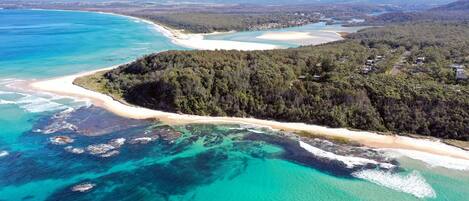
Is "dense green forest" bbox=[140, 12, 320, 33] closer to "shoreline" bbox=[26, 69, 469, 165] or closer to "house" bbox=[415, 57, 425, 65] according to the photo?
"house" bbox=[415, 57, 425, 65]

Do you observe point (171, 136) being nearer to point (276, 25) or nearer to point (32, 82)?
point (32, 82)

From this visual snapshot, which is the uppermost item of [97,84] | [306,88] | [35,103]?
[306,88]

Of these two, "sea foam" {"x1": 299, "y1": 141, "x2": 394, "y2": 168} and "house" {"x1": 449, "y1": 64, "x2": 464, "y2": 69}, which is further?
"house" {"x1": 449, "y1": 64, "x2": 464, "y2": 69}

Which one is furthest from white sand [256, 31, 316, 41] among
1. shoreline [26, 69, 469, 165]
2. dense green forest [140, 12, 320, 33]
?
shoreline [26, 69, 469, 165]

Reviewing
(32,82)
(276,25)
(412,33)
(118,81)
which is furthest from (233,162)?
(276,25)

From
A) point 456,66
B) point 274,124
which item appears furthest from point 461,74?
point 274,124

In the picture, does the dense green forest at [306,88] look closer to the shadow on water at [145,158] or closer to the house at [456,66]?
the house at [456,66]

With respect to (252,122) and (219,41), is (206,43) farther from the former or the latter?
(252,122)
